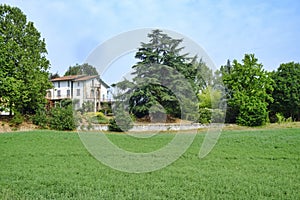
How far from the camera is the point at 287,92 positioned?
82.3ft

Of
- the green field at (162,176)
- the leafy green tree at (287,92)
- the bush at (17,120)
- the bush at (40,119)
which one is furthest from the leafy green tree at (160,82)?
the leafy green tree at (287,92)

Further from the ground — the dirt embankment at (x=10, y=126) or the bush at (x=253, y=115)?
the bush at (x=253, y=115)

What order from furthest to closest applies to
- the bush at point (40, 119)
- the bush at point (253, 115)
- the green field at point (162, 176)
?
the bush at point (253, 115), the bush at point (40, 119), the green field at point (162, 176)

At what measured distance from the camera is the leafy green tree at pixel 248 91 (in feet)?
74.3

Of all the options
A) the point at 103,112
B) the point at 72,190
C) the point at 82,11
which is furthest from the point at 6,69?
the point at 72,190

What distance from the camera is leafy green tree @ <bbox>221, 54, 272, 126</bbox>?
74.3 feet

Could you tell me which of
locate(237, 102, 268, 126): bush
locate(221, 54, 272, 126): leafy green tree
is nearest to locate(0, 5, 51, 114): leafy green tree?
locate(221, 54, 272, 126): leafy green tree

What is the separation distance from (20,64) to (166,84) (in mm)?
12587

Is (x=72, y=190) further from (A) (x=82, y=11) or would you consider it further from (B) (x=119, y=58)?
(A) (x=82, y=11)

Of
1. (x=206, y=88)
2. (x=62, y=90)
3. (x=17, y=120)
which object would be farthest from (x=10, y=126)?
(x=206, y=88)

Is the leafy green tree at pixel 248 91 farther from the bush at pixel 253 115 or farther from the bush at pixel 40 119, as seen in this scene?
the bush at pixel 40 119

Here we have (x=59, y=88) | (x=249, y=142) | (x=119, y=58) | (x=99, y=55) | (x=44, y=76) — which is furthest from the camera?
(x=59, y=88)

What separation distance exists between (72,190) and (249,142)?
835 centimetres

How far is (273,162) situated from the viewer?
786 centimetres
